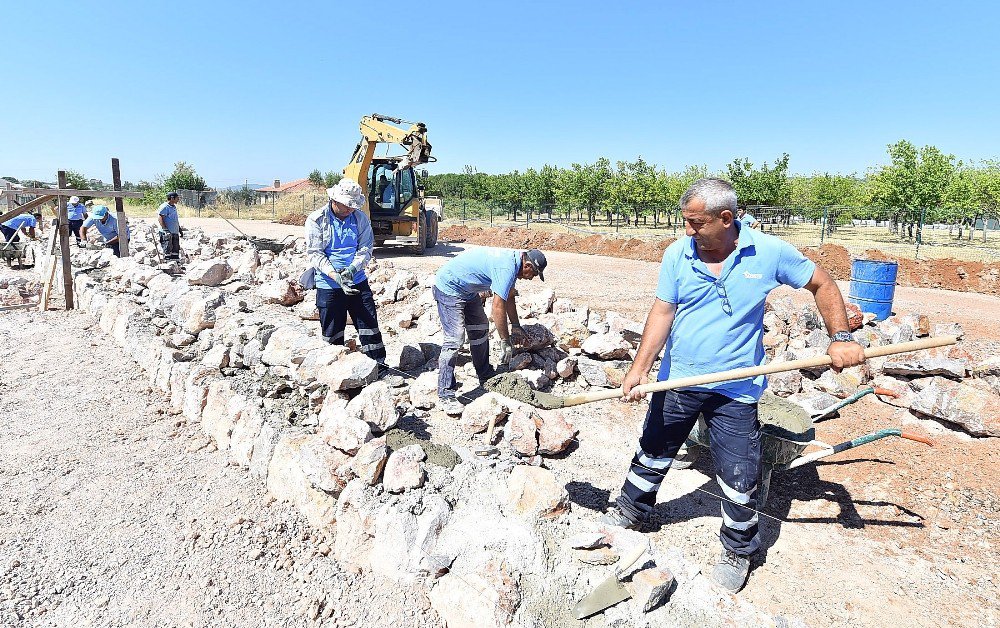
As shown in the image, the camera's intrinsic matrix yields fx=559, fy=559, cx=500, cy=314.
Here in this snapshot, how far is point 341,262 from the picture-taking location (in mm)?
4309

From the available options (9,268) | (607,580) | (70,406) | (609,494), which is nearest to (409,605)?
(607,580)

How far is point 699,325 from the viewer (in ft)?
7.51

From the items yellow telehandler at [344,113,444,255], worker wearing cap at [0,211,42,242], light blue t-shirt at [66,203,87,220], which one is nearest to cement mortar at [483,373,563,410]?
yellow telehandler at [344,113,444,255]

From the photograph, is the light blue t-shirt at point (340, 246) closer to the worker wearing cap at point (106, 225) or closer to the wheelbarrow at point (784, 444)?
the wheelbarrow at point (784, 444)

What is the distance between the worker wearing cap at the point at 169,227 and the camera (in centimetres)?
923

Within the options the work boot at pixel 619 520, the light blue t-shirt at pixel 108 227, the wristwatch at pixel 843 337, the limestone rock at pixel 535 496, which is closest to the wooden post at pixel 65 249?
the light blue t-shirt at pixel 108 227

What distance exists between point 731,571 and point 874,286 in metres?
5.89

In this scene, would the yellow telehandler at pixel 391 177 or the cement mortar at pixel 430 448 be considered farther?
the yellow telehandler at pixel 391 177

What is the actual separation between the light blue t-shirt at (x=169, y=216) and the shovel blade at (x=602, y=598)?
959 centimetres

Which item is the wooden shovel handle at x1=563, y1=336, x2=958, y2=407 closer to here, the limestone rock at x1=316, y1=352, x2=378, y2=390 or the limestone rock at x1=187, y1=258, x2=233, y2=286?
the limestone rock at x1=316, y1=352, x2=378, y2=390

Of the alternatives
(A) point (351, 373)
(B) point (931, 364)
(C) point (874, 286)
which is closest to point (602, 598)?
(A) point (351, 373)

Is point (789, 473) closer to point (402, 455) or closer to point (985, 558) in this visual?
point (985, 558)

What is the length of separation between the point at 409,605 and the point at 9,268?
13.0 m

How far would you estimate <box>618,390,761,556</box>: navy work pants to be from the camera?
2.26 m
